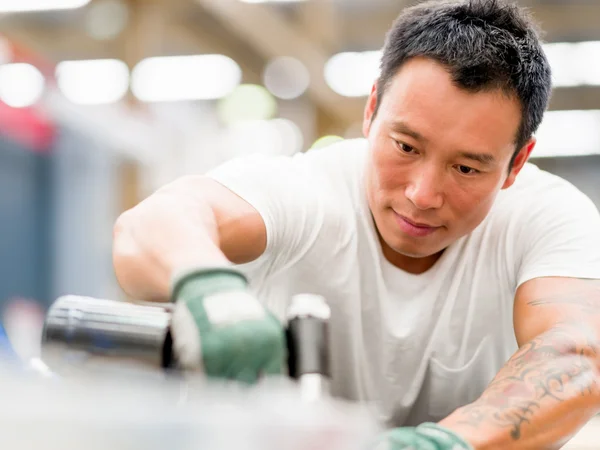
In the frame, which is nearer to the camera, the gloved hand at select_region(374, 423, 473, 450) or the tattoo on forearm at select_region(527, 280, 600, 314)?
the gloved hand at select_region(374, 423, 473, 450)

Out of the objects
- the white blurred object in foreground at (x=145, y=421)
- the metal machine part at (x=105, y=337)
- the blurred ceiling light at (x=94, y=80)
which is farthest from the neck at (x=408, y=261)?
the blurred ceiling light at (x=94, y=80)

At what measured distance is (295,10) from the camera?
6.84 meters

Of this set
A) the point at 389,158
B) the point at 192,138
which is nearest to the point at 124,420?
the point at 389,158

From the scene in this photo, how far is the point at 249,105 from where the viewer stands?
8.12 meters

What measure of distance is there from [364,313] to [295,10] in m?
5.58

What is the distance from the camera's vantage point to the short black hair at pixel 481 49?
1477 millimetres

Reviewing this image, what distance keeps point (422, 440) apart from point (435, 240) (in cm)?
67

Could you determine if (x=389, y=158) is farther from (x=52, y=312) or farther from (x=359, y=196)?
(x=52, y=312)

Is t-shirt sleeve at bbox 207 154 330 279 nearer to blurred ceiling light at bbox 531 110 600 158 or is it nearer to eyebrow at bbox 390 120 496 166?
A: eyebrow at bbox 390 120 496 166

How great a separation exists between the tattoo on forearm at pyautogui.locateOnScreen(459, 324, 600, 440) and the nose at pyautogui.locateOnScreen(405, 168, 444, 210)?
1.04ft

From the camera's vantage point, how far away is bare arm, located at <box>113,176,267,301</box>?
1183 millimetres

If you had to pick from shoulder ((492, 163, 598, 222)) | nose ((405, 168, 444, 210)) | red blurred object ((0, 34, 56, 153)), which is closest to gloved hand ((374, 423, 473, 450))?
nose ((405, 168, 444, 210))

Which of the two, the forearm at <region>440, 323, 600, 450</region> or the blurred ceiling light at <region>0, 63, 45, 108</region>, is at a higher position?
the blurred ceiling light at <region>0, 63, 45, 108</region>

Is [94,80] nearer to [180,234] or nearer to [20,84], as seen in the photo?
[20,84]
